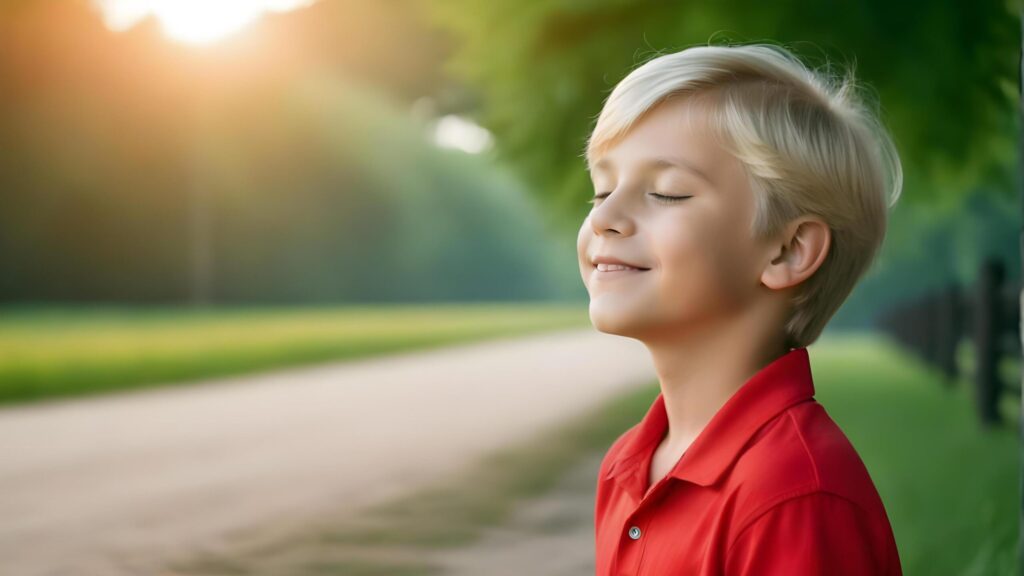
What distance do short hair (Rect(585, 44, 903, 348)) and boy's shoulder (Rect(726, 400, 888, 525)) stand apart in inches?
7.5

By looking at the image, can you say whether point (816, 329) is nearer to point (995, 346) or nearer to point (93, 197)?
point (995, 346)

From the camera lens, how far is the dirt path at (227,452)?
474 centimetres

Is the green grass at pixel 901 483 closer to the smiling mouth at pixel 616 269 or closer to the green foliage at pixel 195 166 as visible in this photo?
the smiling mouth at pixel 616 269

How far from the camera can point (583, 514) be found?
5.09 meters

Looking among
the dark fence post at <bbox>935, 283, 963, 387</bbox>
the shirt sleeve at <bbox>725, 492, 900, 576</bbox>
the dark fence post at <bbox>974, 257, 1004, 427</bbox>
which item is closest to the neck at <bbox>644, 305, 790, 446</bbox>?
the shirt sleeve at <bbox>725, 492, 900, 576</bbox>

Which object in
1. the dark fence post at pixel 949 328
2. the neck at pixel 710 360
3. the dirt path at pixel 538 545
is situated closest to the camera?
the neck at pixel 710 360

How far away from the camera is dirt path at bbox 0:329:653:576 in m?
4.74

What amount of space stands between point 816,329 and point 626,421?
7407mm

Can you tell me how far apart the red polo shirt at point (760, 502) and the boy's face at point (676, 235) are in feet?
0.42

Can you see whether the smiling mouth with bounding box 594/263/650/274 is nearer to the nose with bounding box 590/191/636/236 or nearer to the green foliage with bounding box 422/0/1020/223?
the nose with bounding box 590/191/636/236

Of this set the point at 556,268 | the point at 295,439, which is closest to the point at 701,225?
the point at 295,439

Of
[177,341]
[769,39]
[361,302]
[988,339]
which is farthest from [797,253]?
[361,302]

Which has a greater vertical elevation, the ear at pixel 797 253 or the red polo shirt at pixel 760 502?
the ear at pixel 797 253

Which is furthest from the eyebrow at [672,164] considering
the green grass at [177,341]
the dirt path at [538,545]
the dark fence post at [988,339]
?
the green grass at [177,341]
